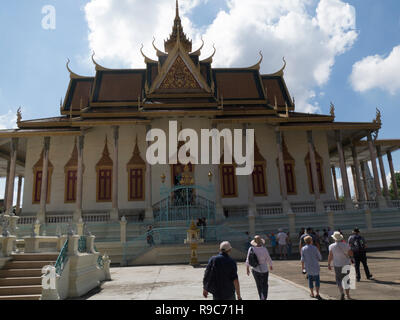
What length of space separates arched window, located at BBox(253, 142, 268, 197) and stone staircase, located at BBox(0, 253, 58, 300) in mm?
14236

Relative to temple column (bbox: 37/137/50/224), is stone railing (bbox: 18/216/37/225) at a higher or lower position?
lower

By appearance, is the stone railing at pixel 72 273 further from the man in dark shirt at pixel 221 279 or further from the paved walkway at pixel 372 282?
the paved walkway at pixel 372 282

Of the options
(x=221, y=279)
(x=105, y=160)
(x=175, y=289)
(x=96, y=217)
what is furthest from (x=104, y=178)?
(x=221, y=279)

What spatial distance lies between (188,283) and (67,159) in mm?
14474

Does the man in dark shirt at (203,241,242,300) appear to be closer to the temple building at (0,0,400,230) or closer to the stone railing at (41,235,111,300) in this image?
the stone railing at (41,235,111,300)

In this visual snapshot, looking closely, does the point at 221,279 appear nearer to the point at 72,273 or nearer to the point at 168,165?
the point at 72,273

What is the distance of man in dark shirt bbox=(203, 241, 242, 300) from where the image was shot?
3867 millimetres

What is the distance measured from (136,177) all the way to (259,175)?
7.34 meters

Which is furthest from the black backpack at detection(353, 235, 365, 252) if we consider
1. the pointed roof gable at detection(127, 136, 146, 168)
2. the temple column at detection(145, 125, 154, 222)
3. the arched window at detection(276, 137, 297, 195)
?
the pointed roof gable at detection(127, 136, 146, 168)

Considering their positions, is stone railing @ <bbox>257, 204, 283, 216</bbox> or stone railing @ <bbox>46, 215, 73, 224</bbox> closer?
stone railing @ <bbox>46, 215, 73, 224</bbox>

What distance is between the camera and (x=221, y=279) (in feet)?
12.8

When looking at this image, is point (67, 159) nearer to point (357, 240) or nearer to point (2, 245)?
point (2, 245)

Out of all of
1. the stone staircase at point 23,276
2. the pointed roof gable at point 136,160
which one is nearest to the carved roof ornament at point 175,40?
the pointed roof gable at point 136,160

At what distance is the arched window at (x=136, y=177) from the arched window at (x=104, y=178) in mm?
1094
